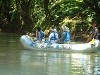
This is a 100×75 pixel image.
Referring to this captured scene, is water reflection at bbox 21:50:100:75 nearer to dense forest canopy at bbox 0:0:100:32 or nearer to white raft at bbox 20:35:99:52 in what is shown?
white raft at bbox 20:35:99:52

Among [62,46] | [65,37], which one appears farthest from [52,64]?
[65,37]

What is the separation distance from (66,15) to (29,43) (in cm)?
1029

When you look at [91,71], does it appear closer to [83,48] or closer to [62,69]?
[62,69]

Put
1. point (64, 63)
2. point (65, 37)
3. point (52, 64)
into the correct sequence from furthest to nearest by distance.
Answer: point (65, 37) → point (64, 63) → point (52, 64)

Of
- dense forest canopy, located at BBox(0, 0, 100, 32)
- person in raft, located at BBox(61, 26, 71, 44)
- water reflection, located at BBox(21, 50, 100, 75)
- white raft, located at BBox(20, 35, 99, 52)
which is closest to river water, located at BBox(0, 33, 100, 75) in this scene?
water reflection, located at BBox(21, 50, 100, 75)

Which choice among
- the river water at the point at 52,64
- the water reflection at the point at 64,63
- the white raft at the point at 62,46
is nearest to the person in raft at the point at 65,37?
the white raft at the point at 62,46

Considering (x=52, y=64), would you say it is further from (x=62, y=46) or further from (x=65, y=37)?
(x=65, y=37)

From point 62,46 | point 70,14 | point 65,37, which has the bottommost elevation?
point 62,46

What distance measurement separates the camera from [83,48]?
2358cm

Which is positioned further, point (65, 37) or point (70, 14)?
point (70, 14)

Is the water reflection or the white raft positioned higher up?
the white raft

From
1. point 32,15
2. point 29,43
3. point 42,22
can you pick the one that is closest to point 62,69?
point 29,43

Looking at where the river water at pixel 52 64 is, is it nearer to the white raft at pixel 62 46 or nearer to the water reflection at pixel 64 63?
the water reflection at pixel 64 63

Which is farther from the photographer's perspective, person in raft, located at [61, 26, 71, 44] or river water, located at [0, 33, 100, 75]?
person in raft, located at [61, 26, 71, 44]
